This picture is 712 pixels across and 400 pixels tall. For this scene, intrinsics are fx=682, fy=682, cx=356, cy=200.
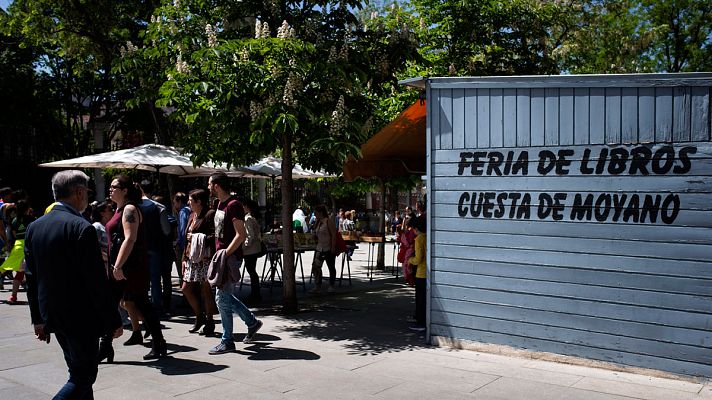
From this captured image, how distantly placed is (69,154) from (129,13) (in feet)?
47.2

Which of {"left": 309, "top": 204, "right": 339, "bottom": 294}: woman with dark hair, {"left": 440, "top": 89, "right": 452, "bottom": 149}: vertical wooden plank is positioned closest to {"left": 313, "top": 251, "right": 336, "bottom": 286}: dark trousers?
{"left": 309, "top": 204, "right": 339, "bottom": 294}: woman with dark hair

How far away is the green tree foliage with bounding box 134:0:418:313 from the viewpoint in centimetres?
865

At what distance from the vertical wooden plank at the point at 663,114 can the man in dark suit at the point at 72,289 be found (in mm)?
5084

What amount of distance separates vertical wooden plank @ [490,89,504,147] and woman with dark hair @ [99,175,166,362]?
12.8 feet

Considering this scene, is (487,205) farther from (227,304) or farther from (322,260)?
(322,260)

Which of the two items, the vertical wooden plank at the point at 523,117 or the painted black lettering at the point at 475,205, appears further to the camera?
the painted black lettering at the point at 475,205

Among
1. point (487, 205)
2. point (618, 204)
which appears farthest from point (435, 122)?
point (618, 204)

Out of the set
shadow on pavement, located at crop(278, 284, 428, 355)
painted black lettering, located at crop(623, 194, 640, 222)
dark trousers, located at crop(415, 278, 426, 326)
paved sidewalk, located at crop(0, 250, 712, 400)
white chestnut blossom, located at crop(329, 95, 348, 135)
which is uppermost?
white chestnut blossom, located at crop(329, 95, 348, 135)

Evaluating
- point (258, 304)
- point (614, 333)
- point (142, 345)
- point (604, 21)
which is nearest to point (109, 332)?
point (142, 345)

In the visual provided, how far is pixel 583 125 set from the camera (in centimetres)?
691

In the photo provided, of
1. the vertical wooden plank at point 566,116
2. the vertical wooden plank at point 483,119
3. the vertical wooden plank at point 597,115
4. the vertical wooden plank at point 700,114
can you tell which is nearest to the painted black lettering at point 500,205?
the vertical wooden plank at point 483,119

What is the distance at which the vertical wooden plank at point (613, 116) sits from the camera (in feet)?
21.9

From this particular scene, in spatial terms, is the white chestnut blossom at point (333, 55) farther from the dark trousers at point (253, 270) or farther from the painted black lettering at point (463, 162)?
the dark trousers at point (253, 270)

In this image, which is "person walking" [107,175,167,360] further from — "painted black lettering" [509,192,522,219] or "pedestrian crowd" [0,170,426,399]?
"painted black lettering" [509,192,522,219]
